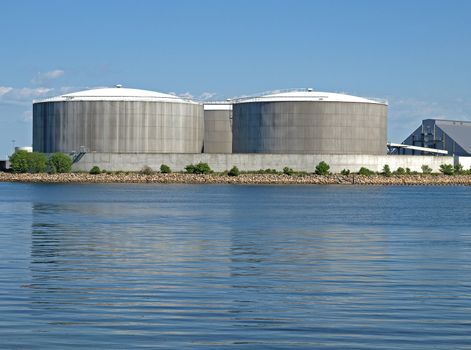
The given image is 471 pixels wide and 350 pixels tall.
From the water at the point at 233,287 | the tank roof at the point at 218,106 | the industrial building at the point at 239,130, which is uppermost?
the tank roof at the point at 218,106

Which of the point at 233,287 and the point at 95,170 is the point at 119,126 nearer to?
the point at 95,170

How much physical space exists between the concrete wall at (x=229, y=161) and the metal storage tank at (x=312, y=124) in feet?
8.13

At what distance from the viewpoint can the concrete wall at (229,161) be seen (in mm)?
143000

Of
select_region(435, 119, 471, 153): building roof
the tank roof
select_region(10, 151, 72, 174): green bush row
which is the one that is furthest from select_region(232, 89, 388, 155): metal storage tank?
select_region(435, 119, 471, 153): building roof

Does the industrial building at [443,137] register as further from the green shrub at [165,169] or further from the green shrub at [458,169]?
the green shrub at [165,169]

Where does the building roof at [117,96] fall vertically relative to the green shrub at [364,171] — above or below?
above

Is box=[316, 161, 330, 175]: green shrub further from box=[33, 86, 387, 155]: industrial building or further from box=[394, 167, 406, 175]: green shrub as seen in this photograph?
box=[394, 167, 406, 175]: green shrub

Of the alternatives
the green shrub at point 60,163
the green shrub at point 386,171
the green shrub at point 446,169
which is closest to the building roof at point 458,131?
the green shrub at point 446,169

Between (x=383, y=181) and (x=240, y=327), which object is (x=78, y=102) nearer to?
(x=383, y=181)

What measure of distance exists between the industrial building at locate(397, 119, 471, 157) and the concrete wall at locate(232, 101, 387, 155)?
1262 inches

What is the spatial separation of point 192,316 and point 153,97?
129891 millimetres

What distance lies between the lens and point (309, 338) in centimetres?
1784

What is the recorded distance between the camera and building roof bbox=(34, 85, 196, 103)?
147m

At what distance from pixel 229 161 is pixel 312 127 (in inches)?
490
